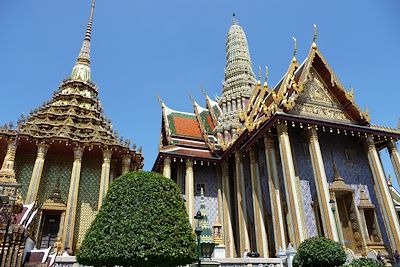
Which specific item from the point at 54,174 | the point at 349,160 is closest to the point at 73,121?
the point at 54,174

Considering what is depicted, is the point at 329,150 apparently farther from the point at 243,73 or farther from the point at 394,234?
the point at 243,73

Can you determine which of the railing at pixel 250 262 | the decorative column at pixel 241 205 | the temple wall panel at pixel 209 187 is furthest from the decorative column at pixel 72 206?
the railing at pixel 250 262

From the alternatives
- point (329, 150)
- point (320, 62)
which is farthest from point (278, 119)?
point (320, 62)

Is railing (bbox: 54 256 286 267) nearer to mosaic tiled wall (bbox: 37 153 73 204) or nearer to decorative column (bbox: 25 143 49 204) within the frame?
decorative column (bbox: 25 143 49 204)

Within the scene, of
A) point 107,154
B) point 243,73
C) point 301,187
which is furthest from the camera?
point 243,73

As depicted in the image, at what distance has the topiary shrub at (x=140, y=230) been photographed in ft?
20.8

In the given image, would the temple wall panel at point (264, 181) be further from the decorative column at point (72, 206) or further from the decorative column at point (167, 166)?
the decorative column at point (72, 206)

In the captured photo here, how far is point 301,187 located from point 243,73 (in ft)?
36.7

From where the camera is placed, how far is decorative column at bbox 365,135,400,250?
11.5 meters

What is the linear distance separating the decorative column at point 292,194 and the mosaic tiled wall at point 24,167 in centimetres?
1241

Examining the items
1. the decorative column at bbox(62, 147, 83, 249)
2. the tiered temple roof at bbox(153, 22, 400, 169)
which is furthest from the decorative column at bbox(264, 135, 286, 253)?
the decorative column at bbox(62, 147, 83, 249)

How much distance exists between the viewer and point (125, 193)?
23.6 ft

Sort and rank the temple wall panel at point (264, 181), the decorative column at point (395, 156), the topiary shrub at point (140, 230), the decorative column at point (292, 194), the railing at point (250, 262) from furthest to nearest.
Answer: the temple wall panel at point (264, 181) < the decorative column at point (395, 156) < the decorative column at point (292, 194) < the railing at point (250, 262) < the topiary shrub at point (140, 230)

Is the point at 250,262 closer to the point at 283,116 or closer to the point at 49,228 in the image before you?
the point at 283,116
